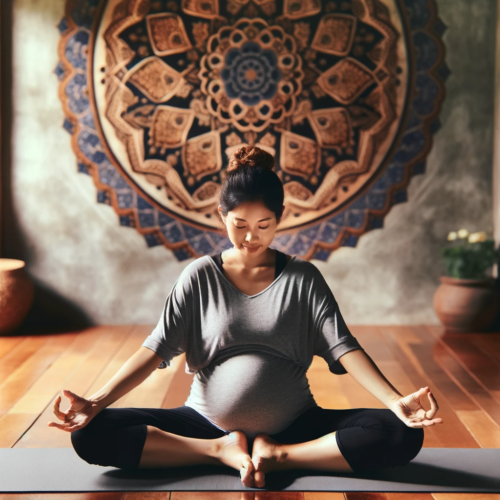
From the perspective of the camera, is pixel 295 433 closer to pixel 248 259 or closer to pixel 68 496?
pixel 248 259

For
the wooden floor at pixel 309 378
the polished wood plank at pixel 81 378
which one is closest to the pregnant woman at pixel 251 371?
the wooden floor at pixel 309 378

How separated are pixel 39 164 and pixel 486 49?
9.49 ft

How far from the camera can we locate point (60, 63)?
14.1ft

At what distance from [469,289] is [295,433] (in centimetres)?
248

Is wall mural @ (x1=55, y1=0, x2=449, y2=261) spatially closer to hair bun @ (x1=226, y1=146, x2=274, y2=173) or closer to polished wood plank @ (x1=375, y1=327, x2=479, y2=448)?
polished wood plank @ (x1=375, y1=327, x2=479, y2=448)

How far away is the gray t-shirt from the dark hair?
0.73 ft

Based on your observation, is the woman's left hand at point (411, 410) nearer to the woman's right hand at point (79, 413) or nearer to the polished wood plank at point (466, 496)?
the polished wood plank at point (466, 496)

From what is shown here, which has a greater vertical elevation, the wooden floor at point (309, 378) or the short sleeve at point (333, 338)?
the short sleeve at point (333, 338)

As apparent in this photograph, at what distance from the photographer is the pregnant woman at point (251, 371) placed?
1.95 meters

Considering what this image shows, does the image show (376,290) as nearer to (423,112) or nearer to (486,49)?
(423,112)

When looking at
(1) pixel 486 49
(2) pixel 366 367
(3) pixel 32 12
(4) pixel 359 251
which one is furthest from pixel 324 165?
(2) pixel 366 367

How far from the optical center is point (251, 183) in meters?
1.96

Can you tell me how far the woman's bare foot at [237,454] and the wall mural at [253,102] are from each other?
95.7 inches

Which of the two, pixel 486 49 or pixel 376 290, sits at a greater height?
pixel 486 49
